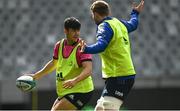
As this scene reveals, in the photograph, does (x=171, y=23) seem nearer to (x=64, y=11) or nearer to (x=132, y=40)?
(x=132, y=40)

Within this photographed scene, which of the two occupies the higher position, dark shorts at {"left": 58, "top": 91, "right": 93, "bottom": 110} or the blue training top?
the blue training top

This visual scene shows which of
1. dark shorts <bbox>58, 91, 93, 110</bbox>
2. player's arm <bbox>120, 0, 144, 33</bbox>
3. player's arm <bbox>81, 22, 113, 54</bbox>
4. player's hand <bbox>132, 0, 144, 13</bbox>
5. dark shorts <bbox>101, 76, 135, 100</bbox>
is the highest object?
player's hand <bbox>132, 0, 144, 13</bbox>

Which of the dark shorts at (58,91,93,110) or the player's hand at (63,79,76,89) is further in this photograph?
the dark shorts at (58,91,93,110)

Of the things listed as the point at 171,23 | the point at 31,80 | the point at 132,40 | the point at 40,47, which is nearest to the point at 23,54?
the point at 40,47

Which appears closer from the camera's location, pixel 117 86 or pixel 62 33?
pixel 117 86

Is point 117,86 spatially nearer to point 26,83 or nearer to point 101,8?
point 101,8

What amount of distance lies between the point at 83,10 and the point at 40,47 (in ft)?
6.96

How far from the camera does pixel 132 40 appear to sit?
72.7 ft

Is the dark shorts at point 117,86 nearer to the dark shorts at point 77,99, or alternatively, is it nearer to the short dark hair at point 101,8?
the dark shorts at point 77,99

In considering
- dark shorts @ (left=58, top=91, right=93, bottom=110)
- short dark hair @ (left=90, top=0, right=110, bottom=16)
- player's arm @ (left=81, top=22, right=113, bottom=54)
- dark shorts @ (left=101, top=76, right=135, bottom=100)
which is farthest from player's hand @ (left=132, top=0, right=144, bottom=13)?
dark shorts @ (left=58, top=91, right=93, bottom=110)

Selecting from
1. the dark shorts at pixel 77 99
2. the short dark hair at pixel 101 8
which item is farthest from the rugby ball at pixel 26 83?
the short dark hair at pixel 101 8

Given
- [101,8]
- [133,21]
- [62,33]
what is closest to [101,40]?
[101,8]

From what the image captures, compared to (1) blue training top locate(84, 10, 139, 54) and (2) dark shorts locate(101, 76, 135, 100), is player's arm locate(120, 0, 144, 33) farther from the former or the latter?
(2) dark shorts locate(101, 76, 135, 100)

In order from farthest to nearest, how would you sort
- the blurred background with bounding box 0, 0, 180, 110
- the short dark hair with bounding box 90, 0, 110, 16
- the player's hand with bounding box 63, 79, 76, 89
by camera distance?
the blurred background with bounding box 0, 0, 180, 110 → the short dark hair with bounding box 90, 0, 110, 16 → the player's hand with bounding box 63, 79, 76, 89
